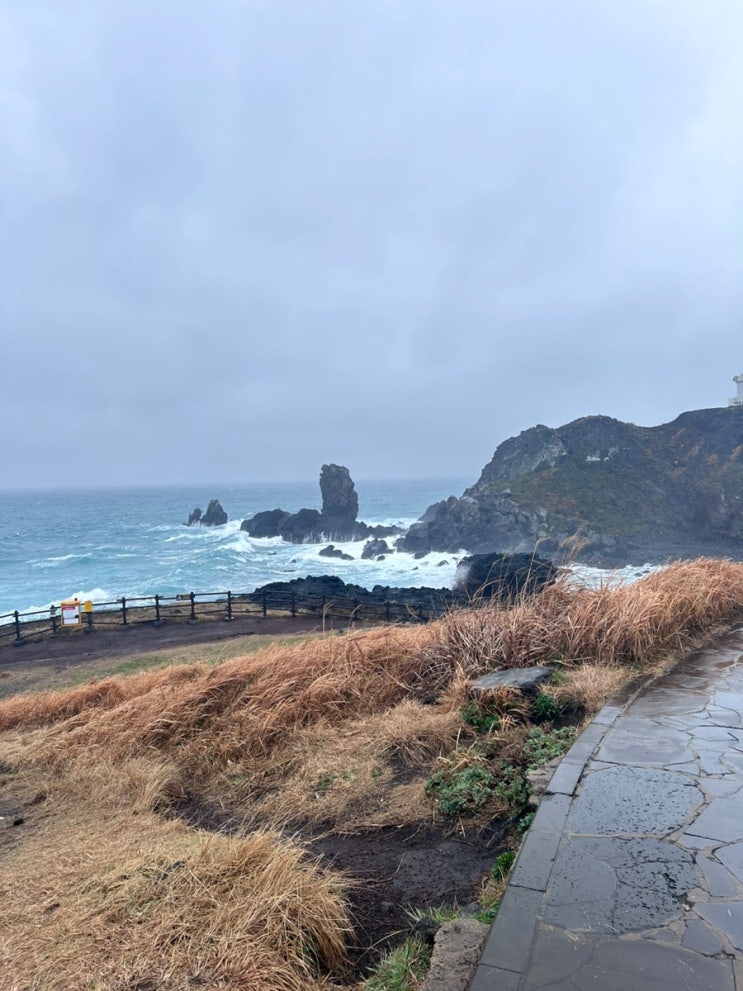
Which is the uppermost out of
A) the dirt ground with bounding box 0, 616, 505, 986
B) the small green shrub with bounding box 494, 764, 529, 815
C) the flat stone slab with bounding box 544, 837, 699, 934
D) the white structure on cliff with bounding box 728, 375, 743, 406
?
the white structure on cliff with bounding box 728, 375, 743, 406

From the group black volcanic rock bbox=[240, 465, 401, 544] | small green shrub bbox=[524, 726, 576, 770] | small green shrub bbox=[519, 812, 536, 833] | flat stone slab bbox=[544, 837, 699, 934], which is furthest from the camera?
black volcanic rock bbox=[240, 465, 401, 544]

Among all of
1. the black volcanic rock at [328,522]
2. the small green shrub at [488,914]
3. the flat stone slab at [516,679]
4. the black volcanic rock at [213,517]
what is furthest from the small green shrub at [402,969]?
the black volcanic rock at [213,517]

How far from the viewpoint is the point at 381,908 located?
309cm

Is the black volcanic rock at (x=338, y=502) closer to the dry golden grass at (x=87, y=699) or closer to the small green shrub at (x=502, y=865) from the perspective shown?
the dry golden grass at (x=87, y=699)

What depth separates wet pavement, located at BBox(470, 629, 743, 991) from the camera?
2.05m

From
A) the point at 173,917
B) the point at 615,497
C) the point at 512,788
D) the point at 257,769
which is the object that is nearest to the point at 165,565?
the point at 615,497

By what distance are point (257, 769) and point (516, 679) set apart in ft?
7.75

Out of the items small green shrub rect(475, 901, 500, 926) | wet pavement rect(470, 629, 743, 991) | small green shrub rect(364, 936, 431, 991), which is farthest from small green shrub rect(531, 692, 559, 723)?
small green shrub rect(364, 936, 431, 991)

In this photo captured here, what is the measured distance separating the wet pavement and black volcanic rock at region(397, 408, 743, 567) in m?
38.2

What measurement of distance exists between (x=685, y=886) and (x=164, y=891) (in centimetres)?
243

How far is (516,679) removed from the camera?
17.4 ft

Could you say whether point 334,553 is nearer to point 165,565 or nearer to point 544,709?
point 165,565

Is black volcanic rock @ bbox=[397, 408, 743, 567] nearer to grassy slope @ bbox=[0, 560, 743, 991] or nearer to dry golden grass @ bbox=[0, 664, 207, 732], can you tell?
grassy slope @ bbox=[0, 560, 743, 991]

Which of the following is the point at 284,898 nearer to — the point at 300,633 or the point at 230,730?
the point at 230,730
